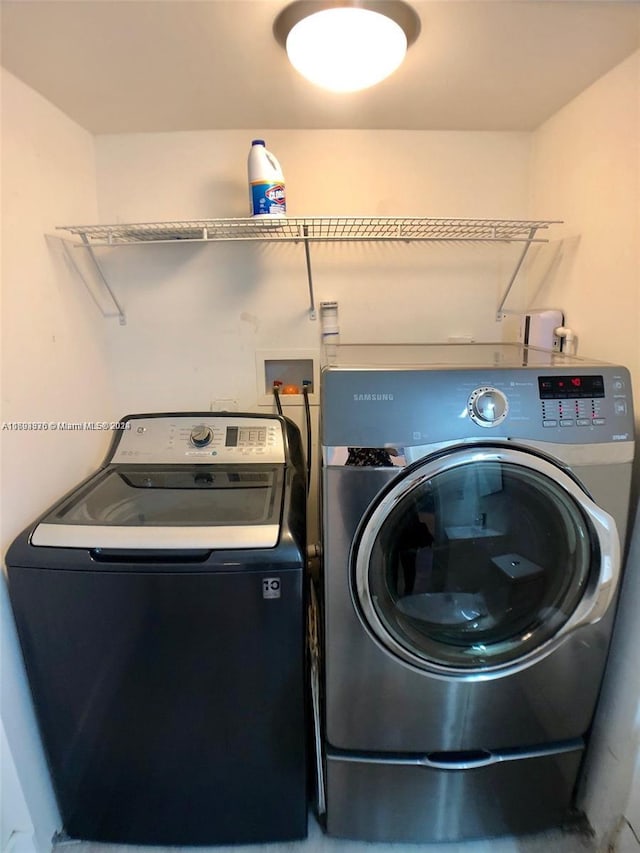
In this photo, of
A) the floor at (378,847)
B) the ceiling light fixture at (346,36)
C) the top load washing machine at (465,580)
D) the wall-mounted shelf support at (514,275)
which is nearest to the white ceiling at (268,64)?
the ceiling light fixture at (346,36)

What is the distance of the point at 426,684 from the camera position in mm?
1125

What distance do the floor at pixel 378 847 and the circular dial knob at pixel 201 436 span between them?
114 centimetres

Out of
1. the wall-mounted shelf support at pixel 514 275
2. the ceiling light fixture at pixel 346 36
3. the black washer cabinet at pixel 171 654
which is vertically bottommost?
the black washer cabinet at pixel 171 654

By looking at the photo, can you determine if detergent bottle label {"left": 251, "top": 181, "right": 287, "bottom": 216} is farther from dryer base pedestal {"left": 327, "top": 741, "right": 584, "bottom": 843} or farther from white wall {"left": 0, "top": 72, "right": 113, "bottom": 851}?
dryer base pedestal {"left": 327, "top": 741, "right": 584, "bottom": 843}

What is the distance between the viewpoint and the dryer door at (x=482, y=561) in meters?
1.01

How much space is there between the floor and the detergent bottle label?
177 cm

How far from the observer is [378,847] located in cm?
128

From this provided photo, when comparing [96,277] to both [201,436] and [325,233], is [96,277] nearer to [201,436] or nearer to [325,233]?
[201,436]

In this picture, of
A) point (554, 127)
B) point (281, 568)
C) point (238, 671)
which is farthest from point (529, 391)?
point (554, 127)

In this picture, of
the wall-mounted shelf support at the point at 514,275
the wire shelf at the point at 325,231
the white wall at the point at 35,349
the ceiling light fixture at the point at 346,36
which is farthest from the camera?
the wall-mounted shelf support at the point at 514,275

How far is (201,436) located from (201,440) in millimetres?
16

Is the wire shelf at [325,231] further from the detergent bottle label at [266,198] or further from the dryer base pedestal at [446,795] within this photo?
the dryer base pedestal at [446,795]

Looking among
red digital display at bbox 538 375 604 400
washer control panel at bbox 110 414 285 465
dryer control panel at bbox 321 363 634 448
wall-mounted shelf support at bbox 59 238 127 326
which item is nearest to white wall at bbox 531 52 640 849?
red digital display at bbox 538 375 604 400

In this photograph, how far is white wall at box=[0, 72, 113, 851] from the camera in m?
1.13
